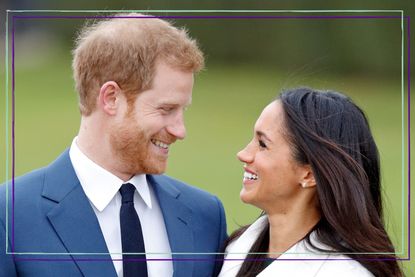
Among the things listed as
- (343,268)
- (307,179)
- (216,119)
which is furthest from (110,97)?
(216,119)

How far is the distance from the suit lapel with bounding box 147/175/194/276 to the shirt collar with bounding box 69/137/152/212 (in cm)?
23

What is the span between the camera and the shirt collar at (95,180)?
14.0 ft

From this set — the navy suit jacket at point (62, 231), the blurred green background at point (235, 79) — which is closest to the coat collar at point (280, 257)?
the navy suit jacket at point (62, 231)

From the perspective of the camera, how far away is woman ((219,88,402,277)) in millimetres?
4234

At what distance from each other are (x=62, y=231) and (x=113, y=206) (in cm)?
26


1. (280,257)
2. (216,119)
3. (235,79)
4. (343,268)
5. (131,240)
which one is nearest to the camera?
(343,268)

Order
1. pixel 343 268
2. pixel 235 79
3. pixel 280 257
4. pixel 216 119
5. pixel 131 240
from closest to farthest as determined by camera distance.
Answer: pixel 343 268 → pixel 131 240 → pixel 280 257 → pixel 216 119 → pixel 235 79

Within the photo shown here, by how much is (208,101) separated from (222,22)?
2505 millimetres

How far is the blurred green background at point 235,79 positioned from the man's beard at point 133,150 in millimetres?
16398

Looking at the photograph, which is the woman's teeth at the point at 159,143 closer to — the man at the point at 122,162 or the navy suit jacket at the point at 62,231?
the man at the point at 122,162

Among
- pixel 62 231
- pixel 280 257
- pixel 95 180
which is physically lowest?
pixel 280 257

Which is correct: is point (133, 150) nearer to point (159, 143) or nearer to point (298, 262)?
point (159, 143)

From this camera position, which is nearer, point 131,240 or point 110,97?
point 131,240

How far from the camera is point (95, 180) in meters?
4.29
